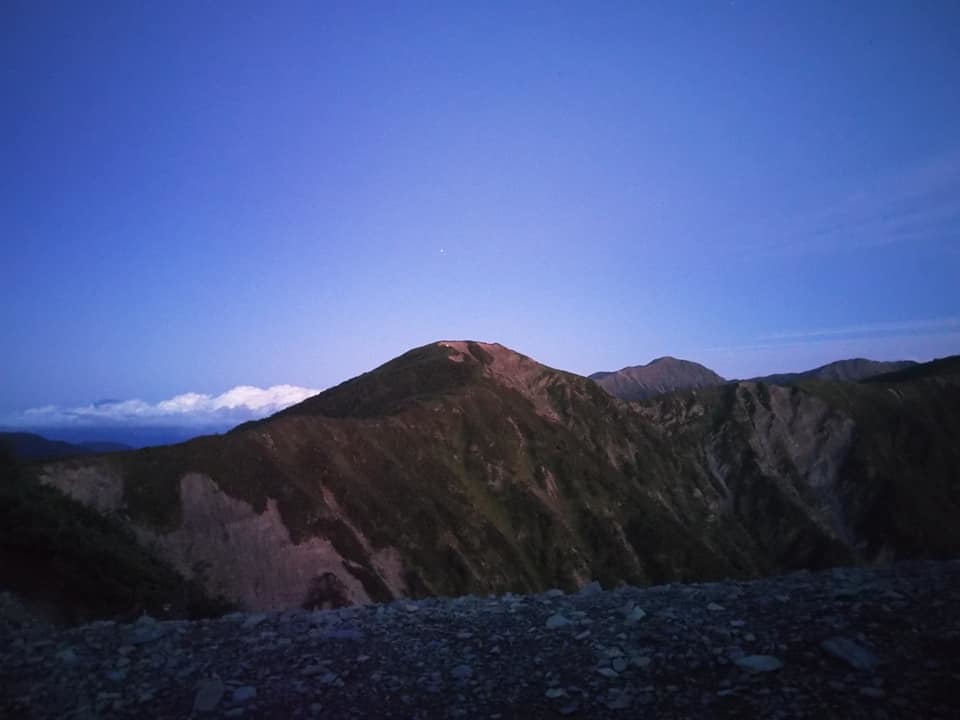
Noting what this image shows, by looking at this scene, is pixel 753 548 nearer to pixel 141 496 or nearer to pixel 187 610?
pixel 141 496

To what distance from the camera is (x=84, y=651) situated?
739cm

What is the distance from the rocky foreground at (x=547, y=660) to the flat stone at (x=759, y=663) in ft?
0.04

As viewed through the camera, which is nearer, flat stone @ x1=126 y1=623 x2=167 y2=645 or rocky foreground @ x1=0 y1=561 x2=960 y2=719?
rocky foreground @ x1=0 y1=561 x2=960 y2=719

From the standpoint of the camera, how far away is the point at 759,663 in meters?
5.86

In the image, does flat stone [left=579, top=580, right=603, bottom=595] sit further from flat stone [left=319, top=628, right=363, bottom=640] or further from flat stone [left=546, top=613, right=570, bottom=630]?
flat stone [left=319, top=628, right=363, bottom=640]

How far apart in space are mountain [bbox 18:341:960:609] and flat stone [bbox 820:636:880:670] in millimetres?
35886

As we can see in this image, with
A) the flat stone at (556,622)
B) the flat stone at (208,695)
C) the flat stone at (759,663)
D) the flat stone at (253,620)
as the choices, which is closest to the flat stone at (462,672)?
the flat stone at (556,622)

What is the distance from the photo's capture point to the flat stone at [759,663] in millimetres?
5782

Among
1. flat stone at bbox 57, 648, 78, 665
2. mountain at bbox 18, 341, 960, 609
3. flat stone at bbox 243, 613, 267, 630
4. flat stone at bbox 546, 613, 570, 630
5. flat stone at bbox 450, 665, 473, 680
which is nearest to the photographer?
flat stone at bbox 450, 665, 473, 680

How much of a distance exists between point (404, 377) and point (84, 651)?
76540 millimetres

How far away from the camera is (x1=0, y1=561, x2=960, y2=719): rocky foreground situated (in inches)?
217

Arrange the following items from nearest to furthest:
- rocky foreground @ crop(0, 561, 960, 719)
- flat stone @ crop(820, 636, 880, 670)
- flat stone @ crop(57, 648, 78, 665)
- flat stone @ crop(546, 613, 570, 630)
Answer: rocky foreground @ crop(0, 561, 960, 719) → flat stone @ crop(820, 636, 880, 670) → flat stone @ crop(57, 648, 78, 665) → flat stone @ crop(546, 613, 570, 630)

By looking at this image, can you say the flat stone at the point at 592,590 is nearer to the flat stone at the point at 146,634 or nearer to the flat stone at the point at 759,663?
the flat stone at the point at 759,663

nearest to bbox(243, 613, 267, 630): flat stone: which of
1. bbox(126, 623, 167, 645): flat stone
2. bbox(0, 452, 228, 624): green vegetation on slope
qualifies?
bbox(126, 623, 167, 645): flat stone
